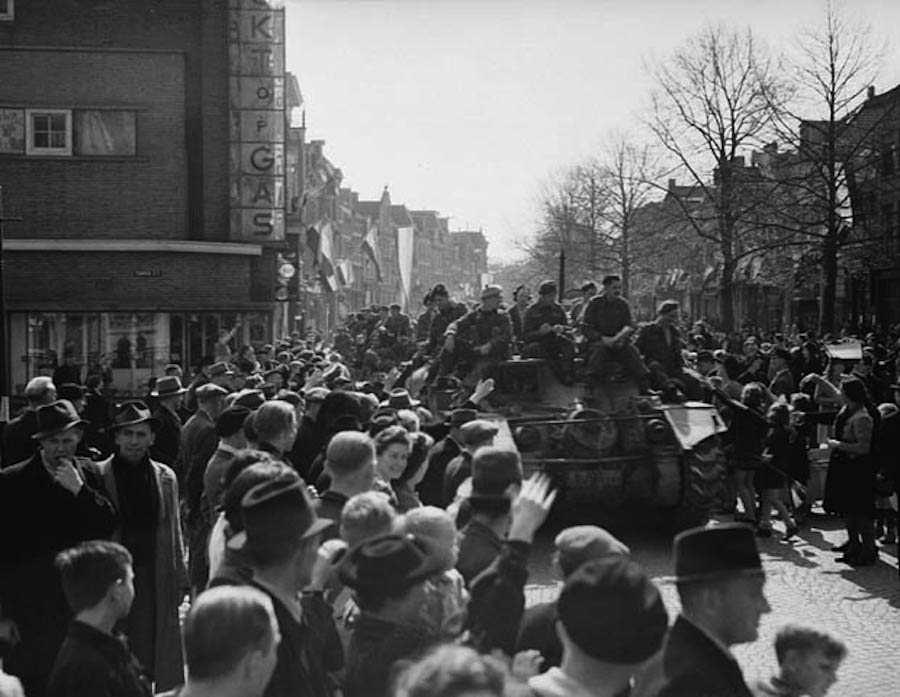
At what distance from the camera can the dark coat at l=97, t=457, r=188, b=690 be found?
6.40 meters

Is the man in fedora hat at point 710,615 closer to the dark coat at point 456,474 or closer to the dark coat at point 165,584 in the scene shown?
the dark coat at point 165,584

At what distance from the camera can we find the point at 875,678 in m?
7.36

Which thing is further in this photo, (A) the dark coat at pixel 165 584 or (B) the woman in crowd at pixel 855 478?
(B) the woman in crowd at pixel 855 478

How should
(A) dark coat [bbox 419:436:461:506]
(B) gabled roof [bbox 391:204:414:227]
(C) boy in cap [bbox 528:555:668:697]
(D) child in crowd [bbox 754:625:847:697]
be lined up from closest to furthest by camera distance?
(C) boy in cap [bbox 528:555:668:697] < (D) child in crowd [bbox 754:625:847:697] < (A) dark coat [bbox 419:436:461:506] < (B) gabled roof [bbox 391:204:414:227]

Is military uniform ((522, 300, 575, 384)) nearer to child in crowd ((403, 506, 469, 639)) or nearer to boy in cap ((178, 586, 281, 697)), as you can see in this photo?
child in crowd ((403, 506, 469, 639))

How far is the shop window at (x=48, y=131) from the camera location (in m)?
24.0

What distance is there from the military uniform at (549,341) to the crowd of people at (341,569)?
2468 mm

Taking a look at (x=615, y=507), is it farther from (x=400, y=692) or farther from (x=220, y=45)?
(x=220, y=45)

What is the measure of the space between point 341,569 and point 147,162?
2157 cm

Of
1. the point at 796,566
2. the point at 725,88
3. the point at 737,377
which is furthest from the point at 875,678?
the point at 725,88

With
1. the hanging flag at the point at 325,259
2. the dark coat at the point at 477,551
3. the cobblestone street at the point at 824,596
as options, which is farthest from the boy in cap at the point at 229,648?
the hanging flag at the point at 325,259

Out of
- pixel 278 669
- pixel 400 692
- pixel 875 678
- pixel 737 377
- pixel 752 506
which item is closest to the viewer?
pixel 400 692

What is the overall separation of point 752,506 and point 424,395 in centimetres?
383

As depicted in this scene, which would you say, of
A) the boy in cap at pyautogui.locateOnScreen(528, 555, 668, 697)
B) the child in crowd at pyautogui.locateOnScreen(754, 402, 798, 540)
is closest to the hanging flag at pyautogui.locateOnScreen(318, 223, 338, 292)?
the child in crowd at pyautogui.locateOnScreen(754, 402, 798, 540)
